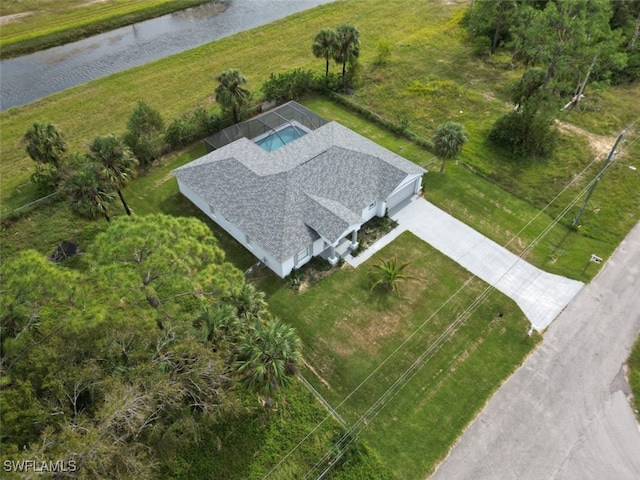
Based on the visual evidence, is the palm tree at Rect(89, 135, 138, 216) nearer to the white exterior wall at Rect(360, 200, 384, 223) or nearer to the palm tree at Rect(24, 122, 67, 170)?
the palm tree at Rect(24, 122, 67, 170)

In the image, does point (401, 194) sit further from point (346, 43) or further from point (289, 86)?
point (289, 86)

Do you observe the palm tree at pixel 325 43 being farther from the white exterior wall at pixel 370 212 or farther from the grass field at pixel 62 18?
the grass field at pixel 62 18

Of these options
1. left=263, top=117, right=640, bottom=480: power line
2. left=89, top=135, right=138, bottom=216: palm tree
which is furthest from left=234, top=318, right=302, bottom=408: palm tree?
left=89, top=135, right=138, bottom=216: palm tree

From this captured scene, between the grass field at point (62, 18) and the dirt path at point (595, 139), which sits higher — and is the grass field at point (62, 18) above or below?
above

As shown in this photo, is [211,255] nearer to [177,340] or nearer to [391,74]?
[177,340]

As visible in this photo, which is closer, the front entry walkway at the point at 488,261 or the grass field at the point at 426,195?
the grass field at the point at 426,195

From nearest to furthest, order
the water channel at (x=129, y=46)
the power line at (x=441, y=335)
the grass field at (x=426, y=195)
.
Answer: the power line at (x=441, y=335) < the grass field at (x=426, y=195) < the water channel at (x=129, y=46)

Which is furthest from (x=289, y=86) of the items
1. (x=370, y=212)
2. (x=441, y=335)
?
(x=441, y=335)

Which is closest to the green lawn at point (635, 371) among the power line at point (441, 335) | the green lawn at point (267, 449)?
the power line at point (441, 335)

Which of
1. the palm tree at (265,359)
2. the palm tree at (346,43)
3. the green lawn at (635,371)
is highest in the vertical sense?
the palm tree at (346,43)
